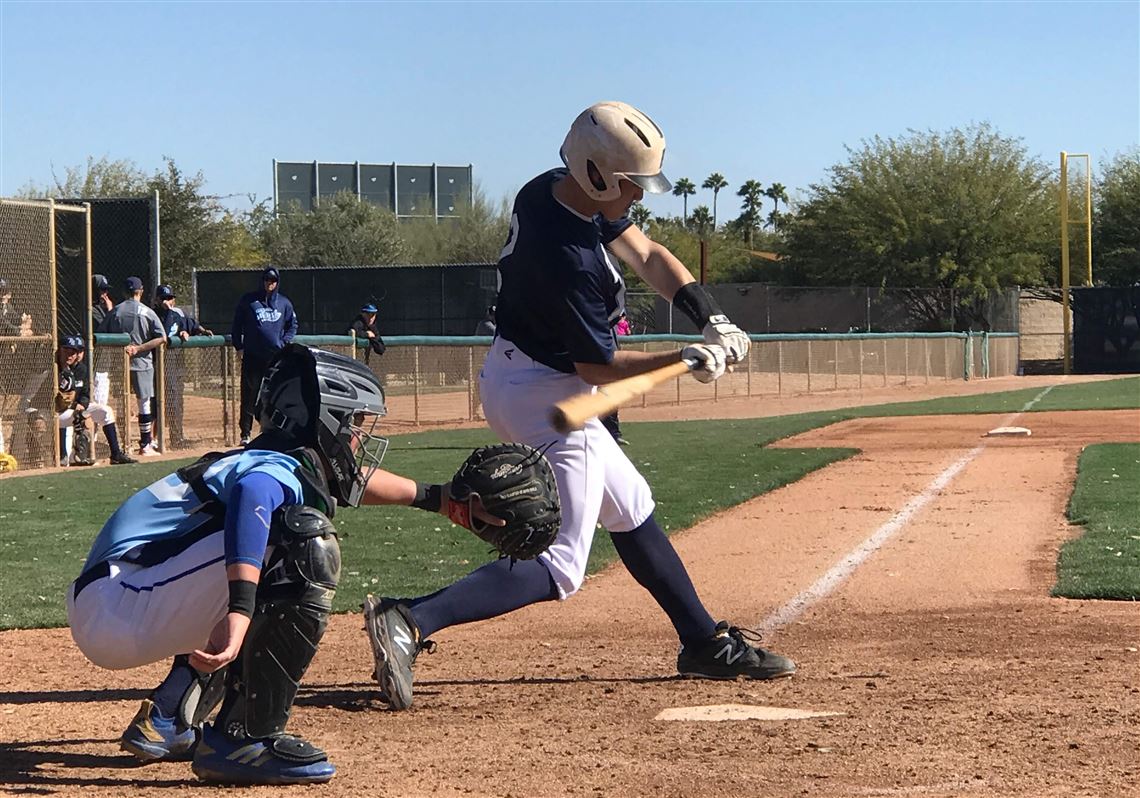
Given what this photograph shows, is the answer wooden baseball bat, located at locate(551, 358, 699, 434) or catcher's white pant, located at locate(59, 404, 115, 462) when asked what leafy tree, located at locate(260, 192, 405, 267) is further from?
wooden baseball bat, located at locate(551, 358, 699, 434)

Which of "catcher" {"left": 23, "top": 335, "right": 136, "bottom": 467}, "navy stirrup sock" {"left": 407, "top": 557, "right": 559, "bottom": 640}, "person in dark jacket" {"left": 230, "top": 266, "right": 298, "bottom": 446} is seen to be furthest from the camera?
"person in dark jacket" {"left": 230, "top": 266, "right": 298, "bottom": 446}

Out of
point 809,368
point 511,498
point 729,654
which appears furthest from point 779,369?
point 511,498

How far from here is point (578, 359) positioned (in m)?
4.44

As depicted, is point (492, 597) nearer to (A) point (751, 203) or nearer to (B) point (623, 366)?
(B) point (623, 366)

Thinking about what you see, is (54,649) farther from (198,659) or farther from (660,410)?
(660,410)

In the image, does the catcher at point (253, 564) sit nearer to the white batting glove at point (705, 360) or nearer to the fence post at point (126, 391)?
the white batting glove at point (705, 360)

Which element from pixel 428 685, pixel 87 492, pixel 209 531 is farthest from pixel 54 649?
pixel 87 492

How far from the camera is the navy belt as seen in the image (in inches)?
152

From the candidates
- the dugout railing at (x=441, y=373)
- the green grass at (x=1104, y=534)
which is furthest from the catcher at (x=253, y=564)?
the dugout railing at (x=441, y=373)

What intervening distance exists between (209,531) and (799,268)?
5104 centimetres

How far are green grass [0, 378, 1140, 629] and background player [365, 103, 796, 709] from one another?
236 cm

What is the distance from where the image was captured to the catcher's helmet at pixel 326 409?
3873 mm

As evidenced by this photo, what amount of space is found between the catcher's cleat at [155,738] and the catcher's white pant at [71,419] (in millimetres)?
11610

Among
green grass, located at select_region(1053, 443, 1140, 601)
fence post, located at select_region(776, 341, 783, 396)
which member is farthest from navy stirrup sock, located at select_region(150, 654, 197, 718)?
fence post, located at select_region(776, 341, 783, 396)
